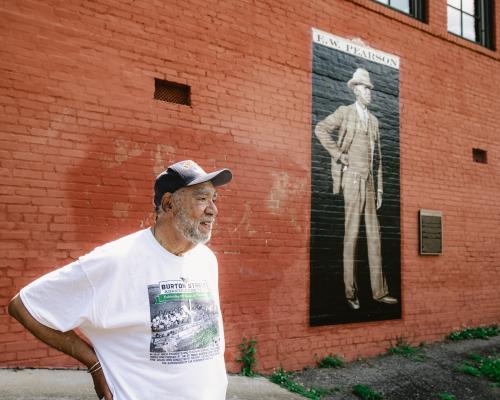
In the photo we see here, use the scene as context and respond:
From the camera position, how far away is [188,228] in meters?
2.27

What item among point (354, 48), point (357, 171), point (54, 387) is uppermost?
point (354, 48)

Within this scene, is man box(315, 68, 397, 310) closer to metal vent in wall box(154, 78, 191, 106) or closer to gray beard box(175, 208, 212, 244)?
metal vent in wall box(154, 78, 191, 106)

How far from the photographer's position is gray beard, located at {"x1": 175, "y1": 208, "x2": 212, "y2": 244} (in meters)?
2.27

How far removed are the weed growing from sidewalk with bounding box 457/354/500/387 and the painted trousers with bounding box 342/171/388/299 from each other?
4.50 ft

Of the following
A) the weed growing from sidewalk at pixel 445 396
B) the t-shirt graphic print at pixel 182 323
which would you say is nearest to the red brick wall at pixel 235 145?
the weed growing from sidewalk at pixel 445 396

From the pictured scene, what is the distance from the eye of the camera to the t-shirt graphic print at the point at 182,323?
2.02 meters

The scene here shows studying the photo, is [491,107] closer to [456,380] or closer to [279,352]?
[456,380]

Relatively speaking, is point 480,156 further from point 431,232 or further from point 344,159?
point 344,159

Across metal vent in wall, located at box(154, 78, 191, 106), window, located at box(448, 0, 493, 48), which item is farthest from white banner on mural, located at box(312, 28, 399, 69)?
metal vent in wall, located at box(154, 78, 191, 106)

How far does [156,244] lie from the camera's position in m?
2.21

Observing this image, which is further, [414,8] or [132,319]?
[414,8]

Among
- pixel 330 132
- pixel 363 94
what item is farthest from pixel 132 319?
pixel 363 94

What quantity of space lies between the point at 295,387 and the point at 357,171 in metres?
2.98

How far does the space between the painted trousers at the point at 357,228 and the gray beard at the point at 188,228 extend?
14.4 ft
